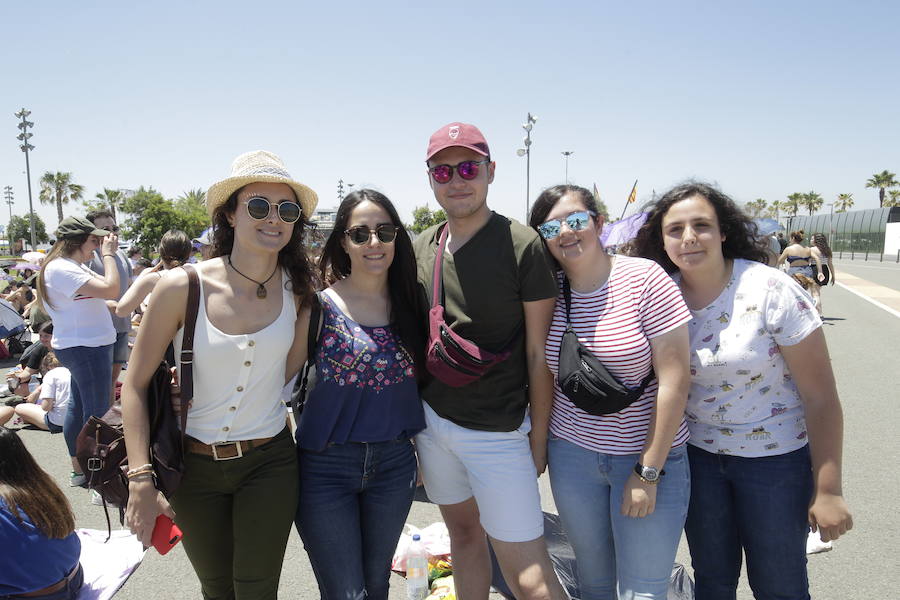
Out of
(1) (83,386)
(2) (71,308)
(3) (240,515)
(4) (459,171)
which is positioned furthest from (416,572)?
(2) (71,308)

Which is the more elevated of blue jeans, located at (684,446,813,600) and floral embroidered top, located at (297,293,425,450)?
floral embroidered top, located at (297,293,425,450)

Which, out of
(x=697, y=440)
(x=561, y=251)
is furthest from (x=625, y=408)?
(x=561, y=251)

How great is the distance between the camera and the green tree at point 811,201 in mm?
71000

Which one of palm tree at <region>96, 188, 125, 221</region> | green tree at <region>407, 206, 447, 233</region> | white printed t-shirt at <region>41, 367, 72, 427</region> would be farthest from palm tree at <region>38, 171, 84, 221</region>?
white printed t-shirt at <region>41, 367, 72, 427</region>

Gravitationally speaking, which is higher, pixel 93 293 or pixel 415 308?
pixel 415 308

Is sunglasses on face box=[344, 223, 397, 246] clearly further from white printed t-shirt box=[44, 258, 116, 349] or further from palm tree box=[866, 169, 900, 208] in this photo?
palm tree box=[866, 169, 900, 208]

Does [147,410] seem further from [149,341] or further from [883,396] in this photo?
[883,396]

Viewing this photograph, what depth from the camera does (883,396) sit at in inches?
260

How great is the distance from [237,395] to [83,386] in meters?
3.17

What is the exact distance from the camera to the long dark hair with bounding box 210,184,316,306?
2.29 m

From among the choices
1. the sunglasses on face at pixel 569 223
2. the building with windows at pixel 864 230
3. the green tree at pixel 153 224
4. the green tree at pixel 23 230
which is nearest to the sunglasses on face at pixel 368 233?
the sunglasses on face at pixel 569 223

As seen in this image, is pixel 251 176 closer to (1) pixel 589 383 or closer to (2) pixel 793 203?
(1) pixel 589 383

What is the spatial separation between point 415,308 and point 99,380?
11.4 ft

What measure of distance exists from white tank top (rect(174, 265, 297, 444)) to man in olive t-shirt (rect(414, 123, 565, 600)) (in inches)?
25.3
